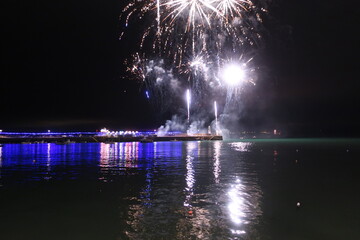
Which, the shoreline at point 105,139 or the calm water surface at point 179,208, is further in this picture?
the shoreline at point 105,139

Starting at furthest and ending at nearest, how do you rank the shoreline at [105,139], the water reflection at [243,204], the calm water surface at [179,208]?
1. the shoreline at [105,139]
2. the water reflection at [243,204]
3. the calm water surface at [179,208]

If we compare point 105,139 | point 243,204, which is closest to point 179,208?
point 243,204

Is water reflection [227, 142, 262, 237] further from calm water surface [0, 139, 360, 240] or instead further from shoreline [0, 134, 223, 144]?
shoreline [0, 134, 223, 144]

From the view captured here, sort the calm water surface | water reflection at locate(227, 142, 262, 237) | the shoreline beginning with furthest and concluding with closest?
1. the shoreline
2. water reflection at locate(227, 142, 262, 237)
3. the calm water surface

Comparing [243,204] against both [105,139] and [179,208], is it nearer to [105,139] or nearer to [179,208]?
[179,208]

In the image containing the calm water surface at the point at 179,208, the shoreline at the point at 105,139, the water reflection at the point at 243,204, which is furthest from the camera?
the shoreline at the point at 105,139

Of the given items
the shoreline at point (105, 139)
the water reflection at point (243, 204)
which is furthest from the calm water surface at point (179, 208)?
the shoreline at point (105, 139)

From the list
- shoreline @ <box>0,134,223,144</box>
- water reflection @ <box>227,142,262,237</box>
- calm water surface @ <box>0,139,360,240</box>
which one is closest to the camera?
calm water surface @ <box>0,139,360,240</box>

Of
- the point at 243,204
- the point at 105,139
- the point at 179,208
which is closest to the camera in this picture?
the point at 179,208

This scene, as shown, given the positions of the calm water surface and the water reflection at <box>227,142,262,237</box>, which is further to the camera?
Result: the water reflection at <box>227,142,262,237</box>

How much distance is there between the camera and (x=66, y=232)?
11656 mm

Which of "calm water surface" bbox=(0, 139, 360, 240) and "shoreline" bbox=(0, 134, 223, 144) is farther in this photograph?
"shoreline" bbox=(0, 134, 223, 144)

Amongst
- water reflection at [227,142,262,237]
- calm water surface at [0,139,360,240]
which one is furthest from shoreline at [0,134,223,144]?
water reflection at [227,142,262,237]

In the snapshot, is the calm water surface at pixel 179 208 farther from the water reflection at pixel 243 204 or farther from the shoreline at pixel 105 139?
the shoreline at pixel 105 139
